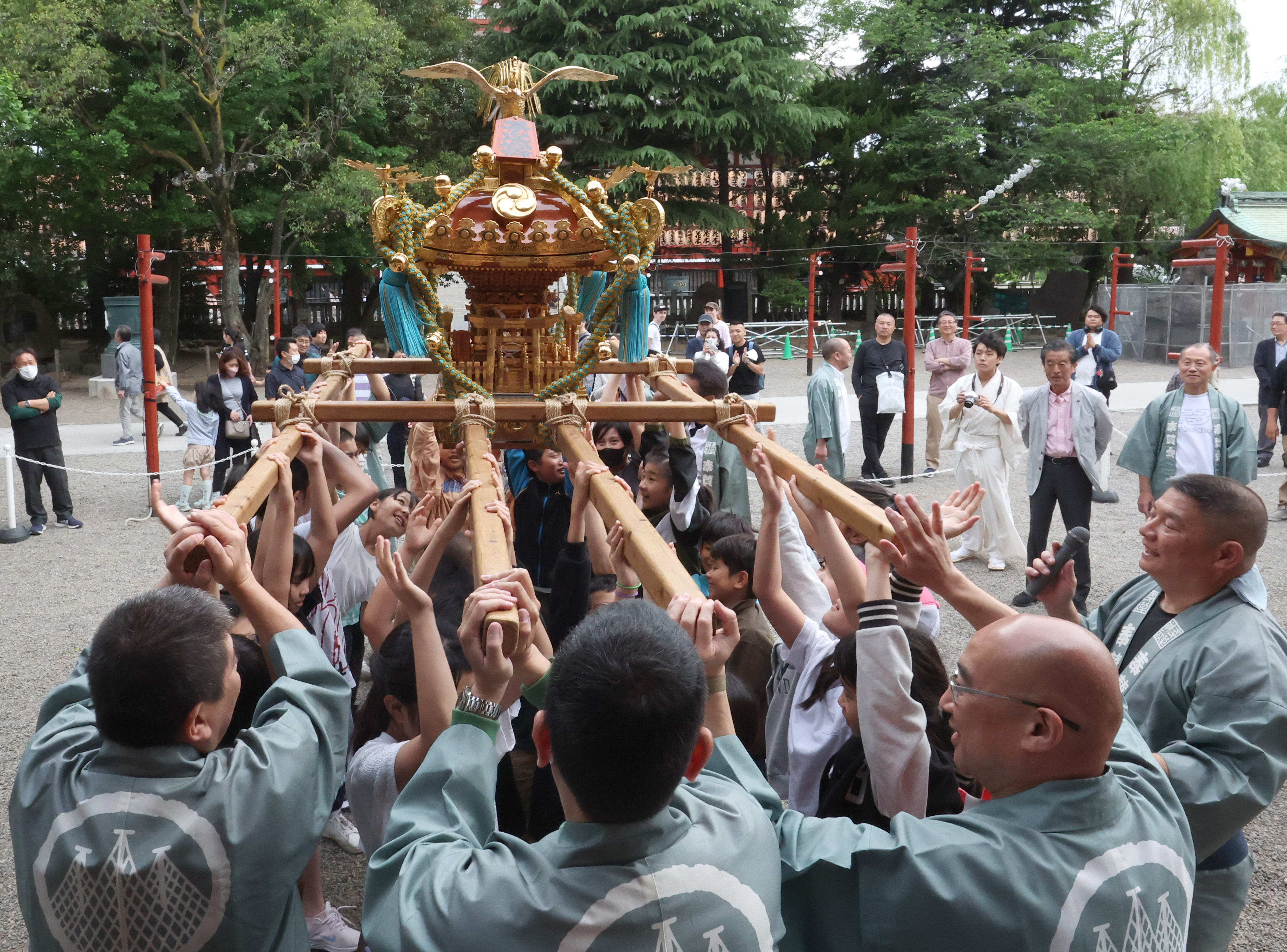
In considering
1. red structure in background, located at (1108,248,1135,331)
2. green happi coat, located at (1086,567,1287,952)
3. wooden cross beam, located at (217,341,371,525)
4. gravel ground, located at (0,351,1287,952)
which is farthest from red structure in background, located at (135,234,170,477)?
red structure in background, located at (1108,248,1135,331)

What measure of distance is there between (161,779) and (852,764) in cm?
144

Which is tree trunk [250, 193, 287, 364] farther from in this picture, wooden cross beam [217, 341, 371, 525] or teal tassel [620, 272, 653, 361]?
wooden cross beam [217, 341, 371, 525]

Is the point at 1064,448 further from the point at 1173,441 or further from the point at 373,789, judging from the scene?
the point at 373,789

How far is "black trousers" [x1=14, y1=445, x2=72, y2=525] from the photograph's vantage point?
855 cm

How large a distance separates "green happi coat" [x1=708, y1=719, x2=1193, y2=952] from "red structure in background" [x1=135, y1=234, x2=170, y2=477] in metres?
7.71

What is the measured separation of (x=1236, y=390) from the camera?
1748 cm

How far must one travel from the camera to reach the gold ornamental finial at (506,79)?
4.40 metres

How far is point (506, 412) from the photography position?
3518 mm

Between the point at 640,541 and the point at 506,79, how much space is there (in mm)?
2960

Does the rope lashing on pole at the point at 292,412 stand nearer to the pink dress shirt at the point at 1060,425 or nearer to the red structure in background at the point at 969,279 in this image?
the pink dress shirt at the point at 1060,425

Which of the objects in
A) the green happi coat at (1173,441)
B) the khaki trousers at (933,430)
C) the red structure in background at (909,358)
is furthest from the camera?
the khaki trousers at (933,430)

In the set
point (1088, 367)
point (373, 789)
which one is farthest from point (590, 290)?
point (1088, 367)

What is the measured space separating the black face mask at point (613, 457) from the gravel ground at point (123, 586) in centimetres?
201

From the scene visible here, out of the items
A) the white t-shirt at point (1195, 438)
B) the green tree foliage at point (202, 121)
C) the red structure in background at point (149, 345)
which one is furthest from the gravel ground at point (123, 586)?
the green tree foliage at point (202, 121)
